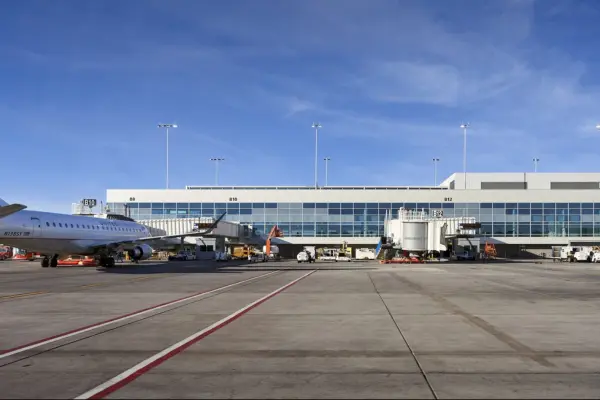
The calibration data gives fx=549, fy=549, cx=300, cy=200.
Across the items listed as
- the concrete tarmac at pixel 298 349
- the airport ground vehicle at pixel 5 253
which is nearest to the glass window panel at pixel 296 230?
the airport ground vehicle at pixel 5 253

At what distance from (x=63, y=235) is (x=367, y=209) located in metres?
62.9

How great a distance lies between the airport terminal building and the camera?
313 ft

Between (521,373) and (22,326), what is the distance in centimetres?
1092

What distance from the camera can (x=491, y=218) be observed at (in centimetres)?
9544

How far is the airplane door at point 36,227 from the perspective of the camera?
39594mm

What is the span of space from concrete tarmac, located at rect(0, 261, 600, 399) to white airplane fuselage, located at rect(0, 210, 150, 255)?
2244 cm

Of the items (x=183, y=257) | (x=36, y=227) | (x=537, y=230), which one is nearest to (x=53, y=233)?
(x=36, y=227)

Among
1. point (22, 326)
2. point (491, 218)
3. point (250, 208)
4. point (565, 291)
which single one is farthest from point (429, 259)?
point (22, 326)

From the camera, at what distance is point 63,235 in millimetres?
42094

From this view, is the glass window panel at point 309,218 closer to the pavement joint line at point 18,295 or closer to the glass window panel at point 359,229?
the glass window panel at point 359,229

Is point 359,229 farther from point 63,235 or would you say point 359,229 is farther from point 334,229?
Answer: point 63,235

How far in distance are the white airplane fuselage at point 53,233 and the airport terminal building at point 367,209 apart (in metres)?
50.7

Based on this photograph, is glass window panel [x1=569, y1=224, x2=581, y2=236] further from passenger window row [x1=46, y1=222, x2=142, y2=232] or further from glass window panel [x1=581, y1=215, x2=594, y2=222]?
passenger window row [x1=46, y1=222, x2=142, y2=232]

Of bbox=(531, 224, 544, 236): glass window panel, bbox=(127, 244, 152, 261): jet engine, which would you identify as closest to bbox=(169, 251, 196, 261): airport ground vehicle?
bbox=(127, 244, 152, 261): jet engine
